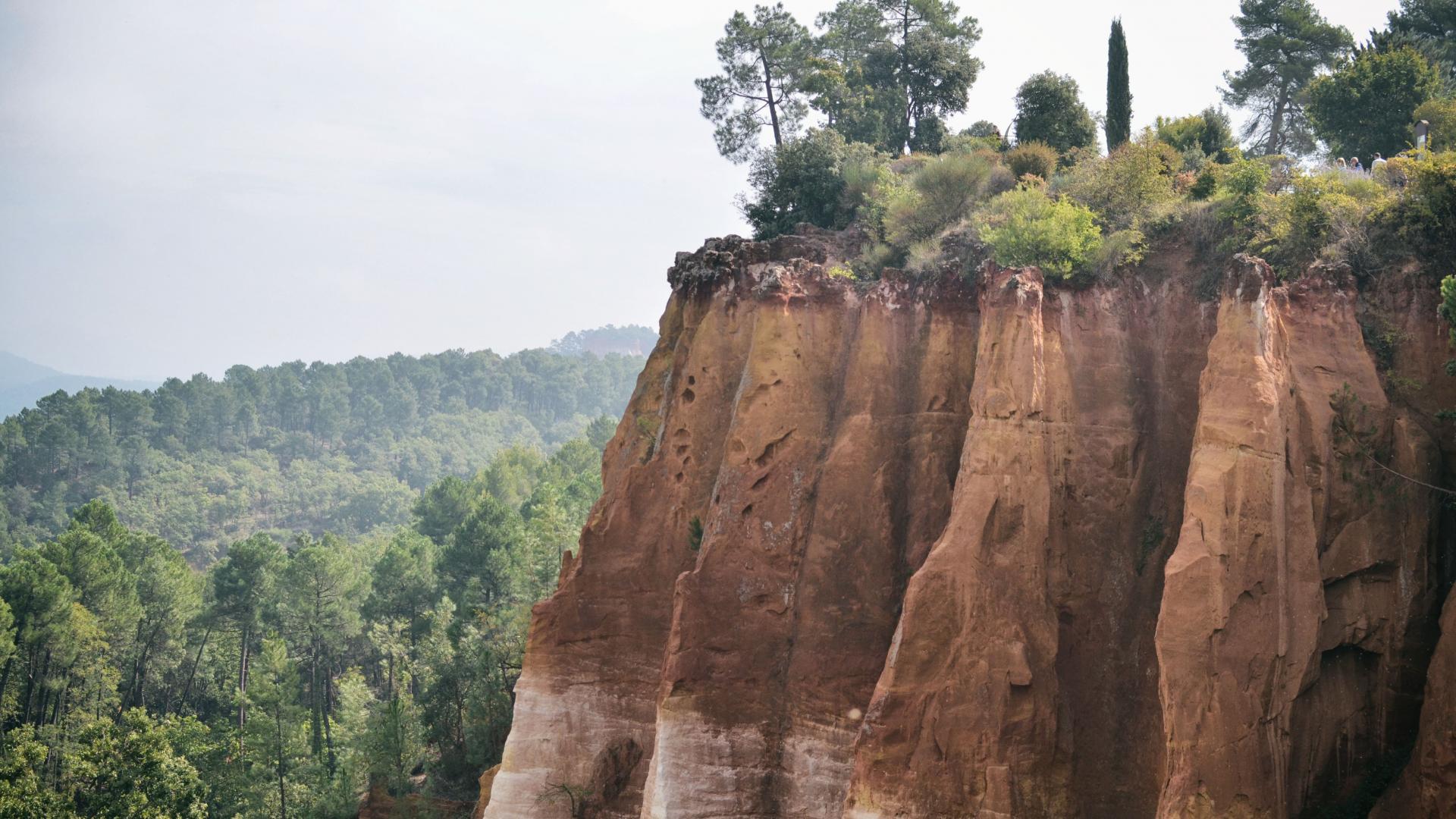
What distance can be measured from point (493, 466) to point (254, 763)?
196 ft

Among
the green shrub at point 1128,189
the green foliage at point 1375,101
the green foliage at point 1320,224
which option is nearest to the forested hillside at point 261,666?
the green shrub at point 1128,189

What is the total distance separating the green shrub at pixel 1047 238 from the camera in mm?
21234

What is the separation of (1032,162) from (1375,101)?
10.0 m

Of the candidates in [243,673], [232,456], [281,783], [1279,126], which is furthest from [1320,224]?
[232,456]

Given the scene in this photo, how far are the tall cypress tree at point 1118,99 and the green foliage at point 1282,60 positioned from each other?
10799 mm

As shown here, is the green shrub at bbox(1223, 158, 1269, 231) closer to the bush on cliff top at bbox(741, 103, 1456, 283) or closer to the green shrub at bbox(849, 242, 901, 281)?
the bush on cliff top at bbox(741, 103, 1456, 283)

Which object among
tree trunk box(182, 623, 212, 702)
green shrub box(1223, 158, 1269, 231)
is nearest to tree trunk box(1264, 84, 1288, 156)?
green shrub box(1223, 158, 1269, 231)

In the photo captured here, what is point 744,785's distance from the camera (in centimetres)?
2130

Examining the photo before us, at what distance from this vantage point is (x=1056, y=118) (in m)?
37.2

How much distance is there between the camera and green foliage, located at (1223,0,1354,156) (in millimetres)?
45688

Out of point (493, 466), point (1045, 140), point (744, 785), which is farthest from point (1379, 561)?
point (493, 466)

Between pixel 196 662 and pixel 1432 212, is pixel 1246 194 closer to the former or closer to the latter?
pixel 1432 212

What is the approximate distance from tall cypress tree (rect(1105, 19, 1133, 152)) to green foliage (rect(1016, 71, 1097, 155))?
694 mm

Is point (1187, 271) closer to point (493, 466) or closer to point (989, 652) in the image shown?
point (989, 652)
